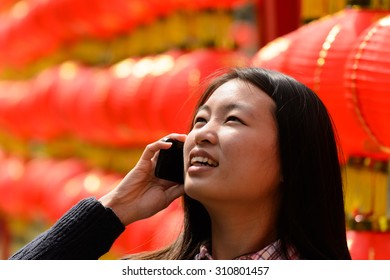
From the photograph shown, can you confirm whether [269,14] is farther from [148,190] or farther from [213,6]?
[148,190]

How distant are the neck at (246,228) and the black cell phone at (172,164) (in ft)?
0.46

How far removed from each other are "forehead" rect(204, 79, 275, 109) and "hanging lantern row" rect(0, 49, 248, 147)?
0.24 metres

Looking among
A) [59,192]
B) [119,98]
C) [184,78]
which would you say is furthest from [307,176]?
[59,192]

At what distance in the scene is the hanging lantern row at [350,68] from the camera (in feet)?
4.35

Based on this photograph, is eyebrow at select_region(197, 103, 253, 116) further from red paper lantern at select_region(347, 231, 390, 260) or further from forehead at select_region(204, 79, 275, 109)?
red paper lantern at select_region(347, 231, 390, 260)

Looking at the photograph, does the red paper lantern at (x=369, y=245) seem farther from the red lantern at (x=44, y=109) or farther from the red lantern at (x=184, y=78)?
the red lantern at (x=44, y=109)

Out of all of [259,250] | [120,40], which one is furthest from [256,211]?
[120,40]

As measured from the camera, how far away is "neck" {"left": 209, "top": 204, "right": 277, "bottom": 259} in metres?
1.09

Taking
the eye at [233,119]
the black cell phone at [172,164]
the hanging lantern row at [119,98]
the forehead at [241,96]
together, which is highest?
the forehead at [241,96]

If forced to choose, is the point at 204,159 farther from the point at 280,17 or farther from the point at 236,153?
the point at 280,17

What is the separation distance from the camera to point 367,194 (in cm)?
155

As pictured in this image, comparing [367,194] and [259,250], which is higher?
[259,250]

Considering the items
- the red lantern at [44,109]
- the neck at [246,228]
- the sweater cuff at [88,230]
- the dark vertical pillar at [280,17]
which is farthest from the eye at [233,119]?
the red lantern at [44,109]

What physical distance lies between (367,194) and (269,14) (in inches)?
25.7
